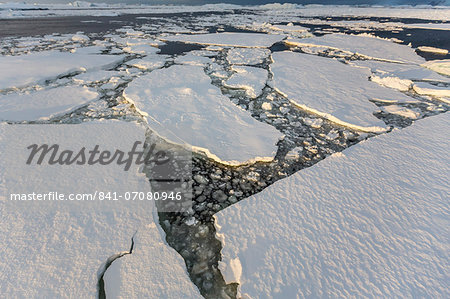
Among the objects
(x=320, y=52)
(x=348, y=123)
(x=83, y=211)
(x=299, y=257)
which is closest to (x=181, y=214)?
(x=83, y=211)

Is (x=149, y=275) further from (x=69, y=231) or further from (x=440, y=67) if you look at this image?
(x=440, y=67)

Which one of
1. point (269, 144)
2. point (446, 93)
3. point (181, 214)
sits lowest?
point (181, 214)

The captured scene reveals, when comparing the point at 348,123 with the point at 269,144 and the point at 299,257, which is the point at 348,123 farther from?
the point at 299,257

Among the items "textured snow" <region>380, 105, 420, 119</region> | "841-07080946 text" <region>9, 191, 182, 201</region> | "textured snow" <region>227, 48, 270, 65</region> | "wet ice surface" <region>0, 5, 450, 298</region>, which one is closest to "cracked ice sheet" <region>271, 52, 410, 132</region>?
"wet ice surface" <region>0, 5, 450, 298</region>

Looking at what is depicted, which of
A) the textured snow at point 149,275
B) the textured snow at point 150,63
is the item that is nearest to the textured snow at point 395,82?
the textured snow at point 150,63

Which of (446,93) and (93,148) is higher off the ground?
(446,93)

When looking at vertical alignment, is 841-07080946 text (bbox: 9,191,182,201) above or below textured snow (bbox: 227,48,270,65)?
below

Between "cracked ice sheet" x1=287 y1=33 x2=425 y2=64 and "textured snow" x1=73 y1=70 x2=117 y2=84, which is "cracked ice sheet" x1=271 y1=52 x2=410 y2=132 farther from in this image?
"textured snow" x1=73 y1=70 x2=117 y2=84
